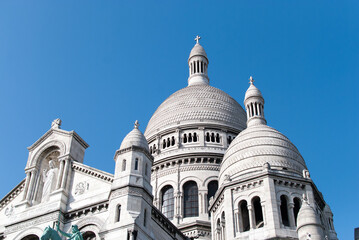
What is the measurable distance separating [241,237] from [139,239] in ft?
25.7

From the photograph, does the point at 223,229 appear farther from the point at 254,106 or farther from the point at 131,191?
the point at 254,106

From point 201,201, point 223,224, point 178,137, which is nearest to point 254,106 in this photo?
point 178,137

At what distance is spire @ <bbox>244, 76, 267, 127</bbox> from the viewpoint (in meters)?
40.3

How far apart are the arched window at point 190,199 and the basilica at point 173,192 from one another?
0.07 metres

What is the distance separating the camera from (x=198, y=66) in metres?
55.2

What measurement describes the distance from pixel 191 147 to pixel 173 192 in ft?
13.0

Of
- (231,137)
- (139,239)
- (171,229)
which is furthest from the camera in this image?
(231,137)

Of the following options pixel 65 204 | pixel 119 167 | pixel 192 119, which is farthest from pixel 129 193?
pixel 192 119

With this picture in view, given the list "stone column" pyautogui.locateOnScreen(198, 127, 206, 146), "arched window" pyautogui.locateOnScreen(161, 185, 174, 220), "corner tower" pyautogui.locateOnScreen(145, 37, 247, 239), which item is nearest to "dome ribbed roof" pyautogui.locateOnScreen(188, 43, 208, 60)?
"corner tower" pyautogui.locateOnScreen(145, 37, 247, 239)

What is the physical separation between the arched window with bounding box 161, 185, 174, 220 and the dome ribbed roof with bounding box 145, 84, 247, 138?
19.2 feet

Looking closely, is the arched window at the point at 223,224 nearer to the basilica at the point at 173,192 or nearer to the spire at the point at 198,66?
the basilica at the point at 173,192

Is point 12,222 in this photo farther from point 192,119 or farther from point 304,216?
point 192,119

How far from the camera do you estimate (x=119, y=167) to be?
28.6m

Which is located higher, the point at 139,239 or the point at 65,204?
the point at 65,204
